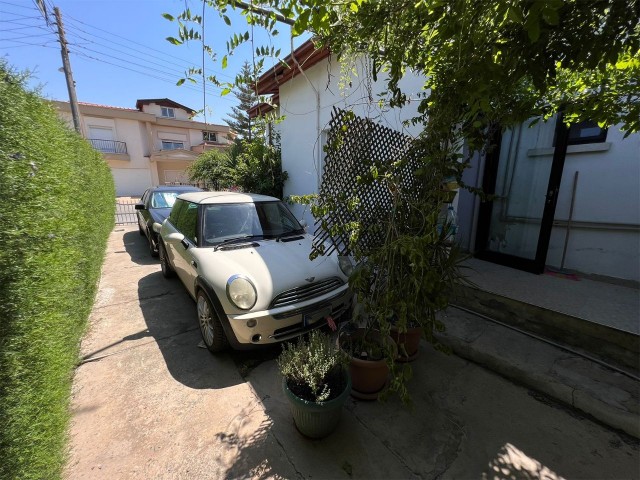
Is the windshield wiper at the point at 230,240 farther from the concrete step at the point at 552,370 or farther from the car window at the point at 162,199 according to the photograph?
the car window at the point at 162,199

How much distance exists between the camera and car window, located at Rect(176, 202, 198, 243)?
348 centimetres

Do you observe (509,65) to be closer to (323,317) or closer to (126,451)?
(323,317)

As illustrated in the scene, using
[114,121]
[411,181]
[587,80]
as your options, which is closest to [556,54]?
[411,181]

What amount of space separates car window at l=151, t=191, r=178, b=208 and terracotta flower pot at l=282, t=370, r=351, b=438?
6526mm

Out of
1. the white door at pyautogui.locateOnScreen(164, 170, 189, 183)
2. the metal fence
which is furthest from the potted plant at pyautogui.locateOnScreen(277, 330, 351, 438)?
the white door at pyautogui.locateOnScreen(164, 170, 189, 183)

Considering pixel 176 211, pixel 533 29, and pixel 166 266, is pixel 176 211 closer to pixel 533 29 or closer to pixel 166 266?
pixel 166 266

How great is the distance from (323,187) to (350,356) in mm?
1509

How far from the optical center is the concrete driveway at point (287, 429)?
1775 millimetres

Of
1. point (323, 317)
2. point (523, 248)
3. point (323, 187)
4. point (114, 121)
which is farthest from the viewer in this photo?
point (114, 121)

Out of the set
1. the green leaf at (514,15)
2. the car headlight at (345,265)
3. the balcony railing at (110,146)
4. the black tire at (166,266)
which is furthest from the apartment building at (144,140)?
the green leaf at (514,15)

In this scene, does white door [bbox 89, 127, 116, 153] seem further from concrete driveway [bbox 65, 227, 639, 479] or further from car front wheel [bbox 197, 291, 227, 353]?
car front wheel [bbox 197, 291, 227, 353]

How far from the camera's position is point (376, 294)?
85.9 inches

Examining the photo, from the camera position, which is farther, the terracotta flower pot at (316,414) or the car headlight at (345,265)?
the car headlight at (345,265)

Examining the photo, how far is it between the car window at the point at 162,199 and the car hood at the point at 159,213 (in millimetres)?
272
